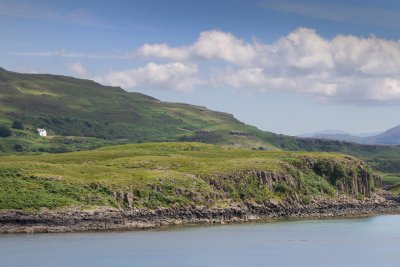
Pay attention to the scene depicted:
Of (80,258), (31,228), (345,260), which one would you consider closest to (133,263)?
(80,258)

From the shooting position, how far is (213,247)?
359ft

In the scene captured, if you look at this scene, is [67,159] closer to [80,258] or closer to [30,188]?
[30,188]

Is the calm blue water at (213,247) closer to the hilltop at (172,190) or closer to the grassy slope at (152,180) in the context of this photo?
the hilltop at (172,190)

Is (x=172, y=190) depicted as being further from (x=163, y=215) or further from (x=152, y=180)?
(x=163, y=215)

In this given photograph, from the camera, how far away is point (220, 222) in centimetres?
14725

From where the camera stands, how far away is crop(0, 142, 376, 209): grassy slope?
134625 mm

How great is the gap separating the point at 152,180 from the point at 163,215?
10.8 metres

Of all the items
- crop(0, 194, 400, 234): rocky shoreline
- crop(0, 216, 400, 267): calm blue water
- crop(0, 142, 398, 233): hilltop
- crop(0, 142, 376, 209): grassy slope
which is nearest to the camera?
crop(0, 216, 400, 267): calm blue water

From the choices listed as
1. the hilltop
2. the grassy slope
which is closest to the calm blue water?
the hilltop

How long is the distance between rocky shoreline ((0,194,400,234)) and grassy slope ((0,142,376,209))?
2.06 meters

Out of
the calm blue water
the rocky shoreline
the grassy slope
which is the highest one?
the grassy slope

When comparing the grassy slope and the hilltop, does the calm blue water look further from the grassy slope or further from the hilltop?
the grassy slope

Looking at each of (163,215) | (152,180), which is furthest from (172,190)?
(163,215)

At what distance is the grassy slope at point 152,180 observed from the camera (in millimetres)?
134625
